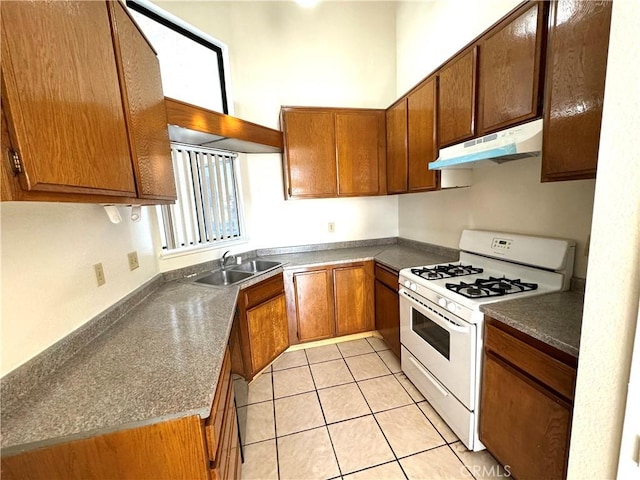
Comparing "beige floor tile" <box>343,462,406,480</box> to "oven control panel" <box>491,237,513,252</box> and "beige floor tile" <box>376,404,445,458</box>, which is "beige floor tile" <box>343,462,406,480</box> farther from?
"oven control panel" <box>491,237,513,252</box>

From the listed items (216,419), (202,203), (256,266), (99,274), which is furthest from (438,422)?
(202,203)

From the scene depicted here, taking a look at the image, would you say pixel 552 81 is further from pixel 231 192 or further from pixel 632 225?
pixel 231 192

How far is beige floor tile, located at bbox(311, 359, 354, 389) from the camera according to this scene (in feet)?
7.18

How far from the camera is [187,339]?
3.96 feet

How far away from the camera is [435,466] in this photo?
147 cm

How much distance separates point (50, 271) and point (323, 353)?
2.16 m

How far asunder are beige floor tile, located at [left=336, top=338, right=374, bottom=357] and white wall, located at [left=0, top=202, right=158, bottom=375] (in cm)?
195

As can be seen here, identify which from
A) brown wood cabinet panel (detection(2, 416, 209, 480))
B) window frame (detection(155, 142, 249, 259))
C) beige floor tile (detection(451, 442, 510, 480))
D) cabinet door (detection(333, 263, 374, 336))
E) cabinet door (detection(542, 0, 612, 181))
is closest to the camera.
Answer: brown wood cabinet panel (detection(2, 416, 209, 480))

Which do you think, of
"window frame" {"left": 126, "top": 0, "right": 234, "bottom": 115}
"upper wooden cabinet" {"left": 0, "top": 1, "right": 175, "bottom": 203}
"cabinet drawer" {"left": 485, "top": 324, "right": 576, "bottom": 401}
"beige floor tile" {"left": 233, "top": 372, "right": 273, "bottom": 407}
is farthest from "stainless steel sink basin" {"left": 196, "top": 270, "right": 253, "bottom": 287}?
"cabinet drawer" {"left": 485, "top": 324, "right": 576, "bottom": 401}

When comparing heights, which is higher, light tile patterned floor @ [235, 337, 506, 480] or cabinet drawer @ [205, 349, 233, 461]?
cabinet drawer @ [205, 349, 233, 461]

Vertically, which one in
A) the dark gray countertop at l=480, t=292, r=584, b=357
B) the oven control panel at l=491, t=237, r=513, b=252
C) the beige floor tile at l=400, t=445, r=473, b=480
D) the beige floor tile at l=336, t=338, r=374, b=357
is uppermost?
the oven control panel at l=491, t=237, r=513, b=252

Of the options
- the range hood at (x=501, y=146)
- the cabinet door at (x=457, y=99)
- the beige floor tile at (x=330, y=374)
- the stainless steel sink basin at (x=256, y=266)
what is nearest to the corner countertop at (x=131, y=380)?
the stainless steel sink basin at (x=256, y=266)

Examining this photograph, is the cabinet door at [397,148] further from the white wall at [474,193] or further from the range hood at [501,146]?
the range hood at [501,146]

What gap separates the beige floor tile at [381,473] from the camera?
143cm
